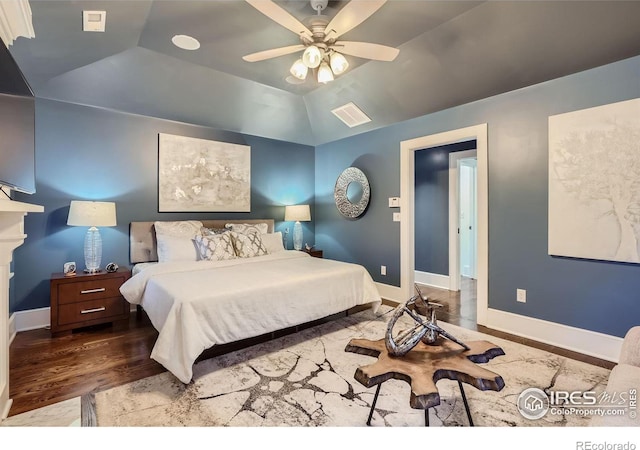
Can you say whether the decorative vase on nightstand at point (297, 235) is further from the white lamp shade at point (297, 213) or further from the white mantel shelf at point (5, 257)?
the white mantel shelf at point (5, 257)

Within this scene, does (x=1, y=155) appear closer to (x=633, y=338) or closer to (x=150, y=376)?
(x=150, y=376)

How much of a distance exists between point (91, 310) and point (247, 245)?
166 cm

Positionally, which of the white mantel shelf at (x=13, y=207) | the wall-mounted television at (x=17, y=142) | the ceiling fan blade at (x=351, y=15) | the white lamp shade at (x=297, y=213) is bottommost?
the white mantel shelf at (x=13, y=207)

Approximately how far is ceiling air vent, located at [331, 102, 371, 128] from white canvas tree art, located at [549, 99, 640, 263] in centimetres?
215

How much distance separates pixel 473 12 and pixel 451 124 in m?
1.26

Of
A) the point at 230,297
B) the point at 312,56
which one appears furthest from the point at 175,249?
the point at 312,56

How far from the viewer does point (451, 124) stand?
347cm

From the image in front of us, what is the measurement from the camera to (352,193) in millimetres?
4660

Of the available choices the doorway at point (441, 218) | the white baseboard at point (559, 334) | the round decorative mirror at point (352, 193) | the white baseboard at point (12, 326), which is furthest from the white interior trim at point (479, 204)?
the white baseboard at point (12, 326)

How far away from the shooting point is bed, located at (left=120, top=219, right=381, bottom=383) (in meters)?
2.08

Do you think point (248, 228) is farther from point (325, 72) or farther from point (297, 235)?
point (325, 72)

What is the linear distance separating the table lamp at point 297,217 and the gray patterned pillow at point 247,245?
101 centimetres

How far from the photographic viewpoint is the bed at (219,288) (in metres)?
2.08

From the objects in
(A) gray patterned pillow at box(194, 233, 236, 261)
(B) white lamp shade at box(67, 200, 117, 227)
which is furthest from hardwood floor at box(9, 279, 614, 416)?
(B) white lamp shade at box(67, 200, 117, 227)
